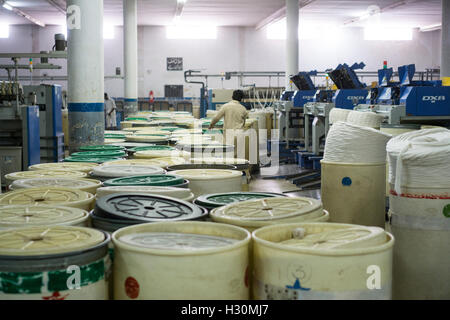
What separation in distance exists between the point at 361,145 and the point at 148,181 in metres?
1.70

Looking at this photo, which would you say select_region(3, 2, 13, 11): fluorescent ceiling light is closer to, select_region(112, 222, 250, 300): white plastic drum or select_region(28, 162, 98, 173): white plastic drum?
select_region(28, 162, 98, 173): white plastic drum

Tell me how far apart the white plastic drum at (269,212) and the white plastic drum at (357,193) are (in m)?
1.24

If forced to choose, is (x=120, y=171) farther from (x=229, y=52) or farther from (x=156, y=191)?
(x=229, y=52)

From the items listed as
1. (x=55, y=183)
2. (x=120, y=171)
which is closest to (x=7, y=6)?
(x=120, y=171)

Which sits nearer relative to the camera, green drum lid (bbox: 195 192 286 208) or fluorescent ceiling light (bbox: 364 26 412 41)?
green drum lid (bbox: 195 192 286 208)

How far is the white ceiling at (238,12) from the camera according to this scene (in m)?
19.9

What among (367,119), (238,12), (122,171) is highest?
(238,12)

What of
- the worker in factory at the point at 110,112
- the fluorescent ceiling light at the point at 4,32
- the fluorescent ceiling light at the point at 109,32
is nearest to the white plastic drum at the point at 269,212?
the worker in factory at the point at 110,112

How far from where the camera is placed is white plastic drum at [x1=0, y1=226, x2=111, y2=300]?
183 centimetres

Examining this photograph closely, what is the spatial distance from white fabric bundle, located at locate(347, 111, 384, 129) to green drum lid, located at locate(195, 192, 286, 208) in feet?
13.0

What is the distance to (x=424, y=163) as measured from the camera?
9.88 feet

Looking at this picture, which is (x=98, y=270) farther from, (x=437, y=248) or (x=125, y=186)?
(x=437, y=248)

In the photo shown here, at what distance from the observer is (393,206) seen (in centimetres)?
320

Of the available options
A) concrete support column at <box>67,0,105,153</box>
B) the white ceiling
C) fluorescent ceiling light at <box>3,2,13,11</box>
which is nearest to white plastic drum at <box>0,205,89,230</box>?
concrete support column at <box>67,0,105,153</box>
